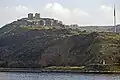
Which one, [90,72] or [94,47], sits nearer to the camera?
[90,72]

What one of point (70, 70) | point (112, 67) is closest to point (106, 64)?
point (112, 67)

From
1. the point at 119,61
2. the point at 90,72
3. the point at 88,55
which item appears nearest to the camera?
the point at 90,72

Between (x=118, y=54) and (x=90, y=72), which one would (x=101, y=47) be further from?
(x=90, y=72)

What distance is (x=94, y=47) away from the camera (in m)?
200

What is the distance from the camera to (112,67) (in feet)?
573

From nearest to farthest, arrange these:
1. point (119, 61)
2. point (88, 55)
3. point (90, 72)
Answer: point (90, 72) < point (119, 61) < point (88, 55)

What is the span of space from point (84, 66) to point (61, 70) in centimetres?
1029

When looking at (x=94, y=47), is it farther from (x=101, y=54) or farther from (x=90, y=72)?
(x=90, y=72)

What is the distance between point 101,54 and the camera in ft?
624

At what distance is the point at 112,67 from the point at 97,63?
1088 cm

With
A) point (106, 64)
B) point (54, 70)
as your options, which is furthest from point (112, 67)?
point (54, 70)

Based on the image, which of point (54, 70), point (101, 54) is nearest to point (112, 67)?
point (101, 54)

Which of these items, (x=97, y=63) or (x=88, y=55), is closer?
(x=97, y=63)

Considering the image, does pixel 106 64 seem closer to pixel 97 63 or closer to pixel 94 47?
pixel 97 63
